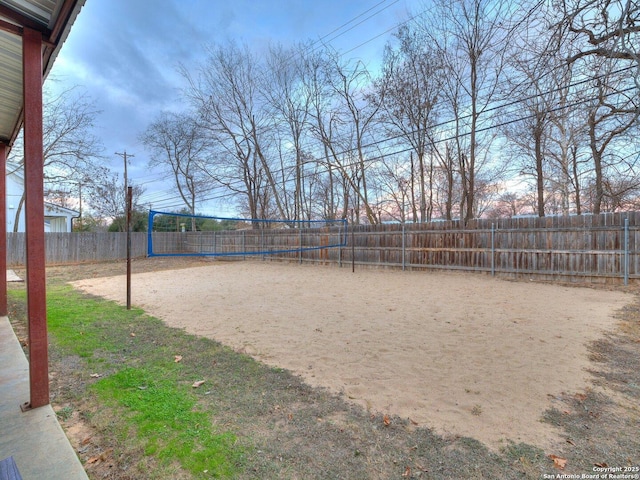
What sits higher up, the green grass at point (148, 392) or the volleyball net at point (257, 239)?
the volleyball net at point (257, 239)

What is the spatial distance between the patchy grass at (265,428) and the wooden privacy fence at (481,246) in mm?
5622

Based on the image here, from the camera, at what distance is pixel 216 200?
22672mm

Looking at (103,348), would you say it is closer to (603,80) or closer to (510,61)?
(510,61)

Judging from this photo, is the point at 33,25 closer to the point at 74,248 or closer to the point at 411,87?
the point at 411,87

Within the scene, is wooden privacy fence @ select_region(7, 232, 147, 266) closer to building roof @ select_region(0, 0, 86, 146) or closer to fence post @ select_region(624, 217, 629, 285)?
building roof @ select_region(0, 0, 86, 146)

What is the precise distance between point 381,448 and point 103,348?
3.38 metres

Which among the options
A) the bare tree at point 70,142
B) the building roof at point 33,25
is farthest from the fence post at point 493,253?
the bare tree at point 70,142

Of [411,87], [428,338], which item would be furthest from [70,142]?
[428,338]

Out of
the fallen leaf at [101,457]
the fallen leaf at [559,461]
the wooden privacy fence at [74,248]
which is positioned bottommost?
the fallen leaf at [101,457]

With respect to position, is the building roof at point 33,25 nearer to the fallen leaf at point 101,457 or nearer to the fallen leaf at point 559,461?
the fallen leaf at point 101,457

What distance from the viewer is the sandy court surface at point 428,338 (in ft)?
7.64

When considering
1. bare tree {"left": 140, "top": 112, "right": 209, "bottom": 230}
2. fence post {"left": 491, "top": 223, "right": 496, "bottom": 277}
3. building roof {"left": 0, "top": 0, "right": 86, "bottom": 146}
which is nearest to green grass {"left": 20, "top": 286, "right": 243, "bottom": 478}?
building roof {"left": 0, "top": 0, "right": 86, "bottom": 146}

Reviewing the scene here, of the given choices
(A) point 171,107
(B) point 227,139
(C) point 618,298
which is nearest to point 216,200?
(B) point 227,139

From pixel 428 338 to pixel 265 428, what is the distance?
2.60 m
